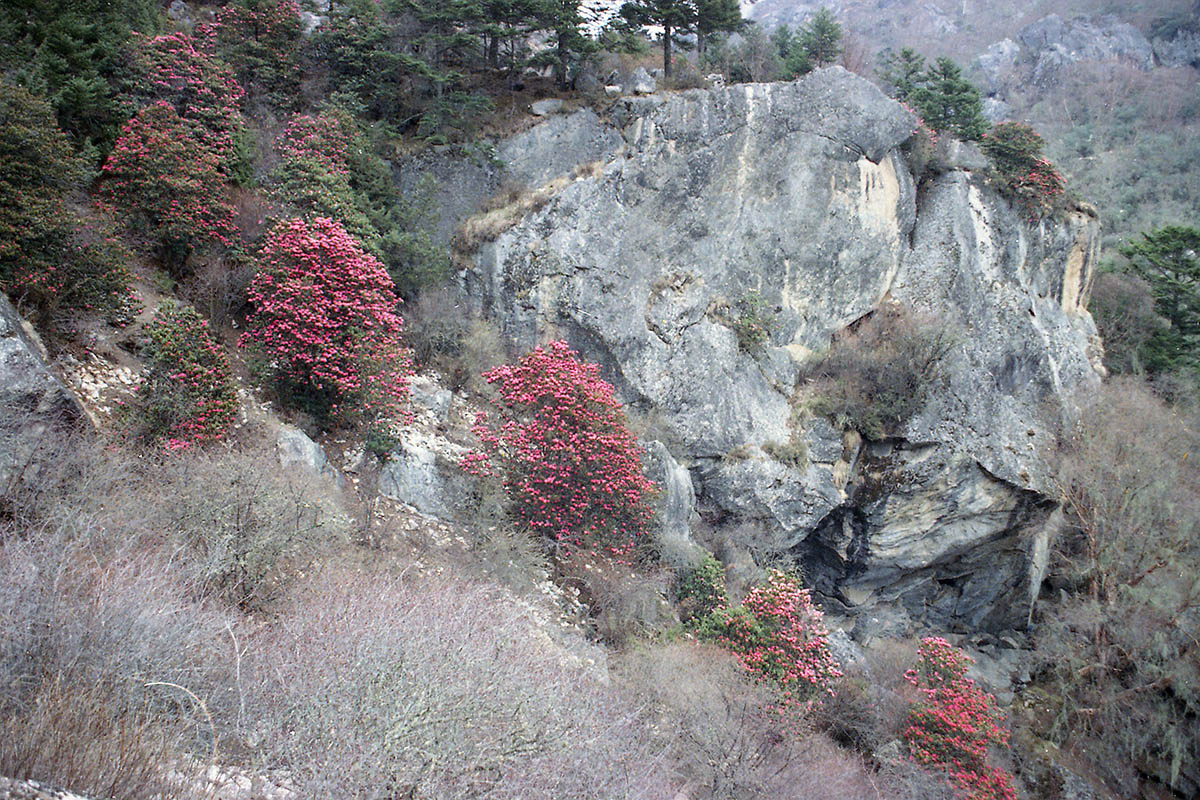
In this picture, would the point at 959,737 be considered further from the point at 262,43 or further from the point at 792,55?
the point at 262,43

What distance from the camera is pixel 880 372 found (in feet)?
65.8

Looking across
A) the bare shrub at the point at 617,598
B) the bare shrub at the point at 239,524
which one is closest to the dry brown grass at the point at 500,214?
the bare shrub at the point at 617,598

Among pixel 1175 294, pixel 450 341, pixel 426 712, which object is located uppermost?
pixel 1175 294

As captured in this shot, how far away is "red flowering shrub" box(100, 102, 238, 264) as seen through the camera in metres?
13.0

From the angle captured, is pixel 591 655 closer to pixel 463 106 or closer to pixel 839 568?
pixel 839 568

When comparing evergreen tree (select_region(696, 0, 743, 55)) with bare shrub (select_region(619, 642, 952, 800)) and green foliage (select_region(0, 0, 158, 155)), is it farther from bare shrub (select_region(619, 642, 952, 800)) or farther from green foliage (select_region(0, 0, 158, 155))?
bare shrub (select_region(619, 642, 952, 800))

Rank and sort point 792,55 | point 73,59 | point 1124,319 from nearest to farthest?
point 73,59
point 792,55
point 1124,319

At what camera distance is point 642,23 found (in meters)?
22.8

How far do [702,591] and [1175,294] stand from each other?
72.6 ft

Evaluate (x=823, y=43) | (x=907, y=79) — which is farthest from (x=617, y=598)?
(x=907, y=79)

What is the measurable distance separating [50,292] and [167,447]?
10.7 feet

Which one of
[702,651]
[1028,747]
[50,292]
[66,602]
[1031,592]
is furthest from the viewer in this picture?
[1031,592]

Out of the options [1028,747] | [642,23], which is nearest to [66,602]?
[1028,747]

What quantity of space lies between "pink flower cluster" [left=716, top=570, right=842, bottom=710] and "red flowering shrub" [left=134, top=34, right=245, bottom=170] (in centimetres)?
1425
